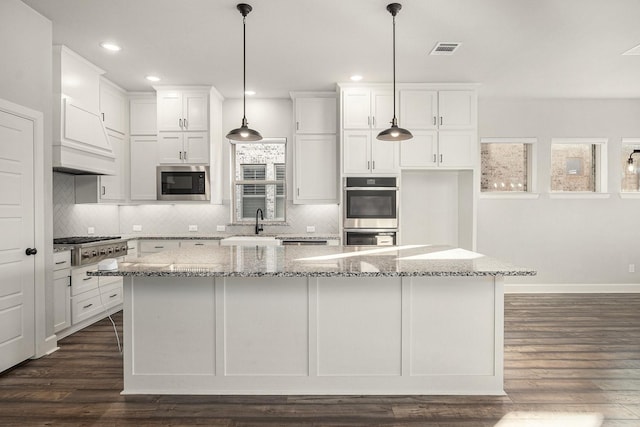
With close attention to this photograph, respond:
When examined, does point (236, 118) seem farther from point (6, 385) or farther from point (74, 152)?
point (6, 385)

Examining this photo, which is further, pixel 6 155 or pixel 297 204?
pixel 297 204

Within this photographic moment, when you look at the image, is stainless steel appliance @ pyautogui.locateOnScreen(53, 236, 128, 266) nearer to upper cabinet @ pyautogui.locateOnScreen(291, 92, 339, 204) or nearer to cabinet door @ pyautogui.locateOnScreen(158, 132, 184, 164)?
cabinet door @ pyautogui.locateOnScreen(158, 132, 184, 164)

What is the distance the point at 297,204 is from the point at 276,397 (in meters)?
→ 3.26

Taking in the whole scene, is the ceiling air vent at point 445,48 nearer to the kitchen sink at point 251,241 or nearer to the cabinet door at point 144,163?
the kitchen sink at point 251,241

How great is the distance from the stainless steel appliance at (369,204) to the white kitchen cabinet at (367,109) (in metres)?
0.68

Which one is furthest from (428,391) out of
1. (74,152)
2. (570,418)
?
(74,152)

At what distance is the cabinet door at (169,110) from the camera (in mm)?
5188

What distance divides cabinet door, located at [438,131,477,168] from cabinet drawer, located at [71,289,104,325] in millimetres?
4274

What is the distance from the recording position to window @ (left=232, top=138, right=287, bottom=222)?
19.3 feet

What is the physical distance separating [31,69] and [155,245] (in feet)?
8.10

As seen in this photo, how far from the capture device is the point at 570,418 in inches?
92.6

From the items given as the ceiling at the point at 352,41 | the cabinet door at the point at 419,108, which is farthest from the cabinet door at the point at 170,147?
the cabinet door at the point at 419,108

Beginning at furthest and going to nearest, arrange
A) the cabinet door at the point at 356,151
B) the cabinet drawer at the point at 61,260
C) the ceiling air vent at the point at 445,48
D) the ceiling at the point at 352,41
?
the cabinet door at the point at 356,151
the ceiling air vent at the point at 445,48
the cabinet drawer at the point at 61,260
the ceiling at the point at 352,41

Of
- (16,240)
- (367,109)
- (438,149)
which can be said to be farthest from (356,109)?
(16,240)
